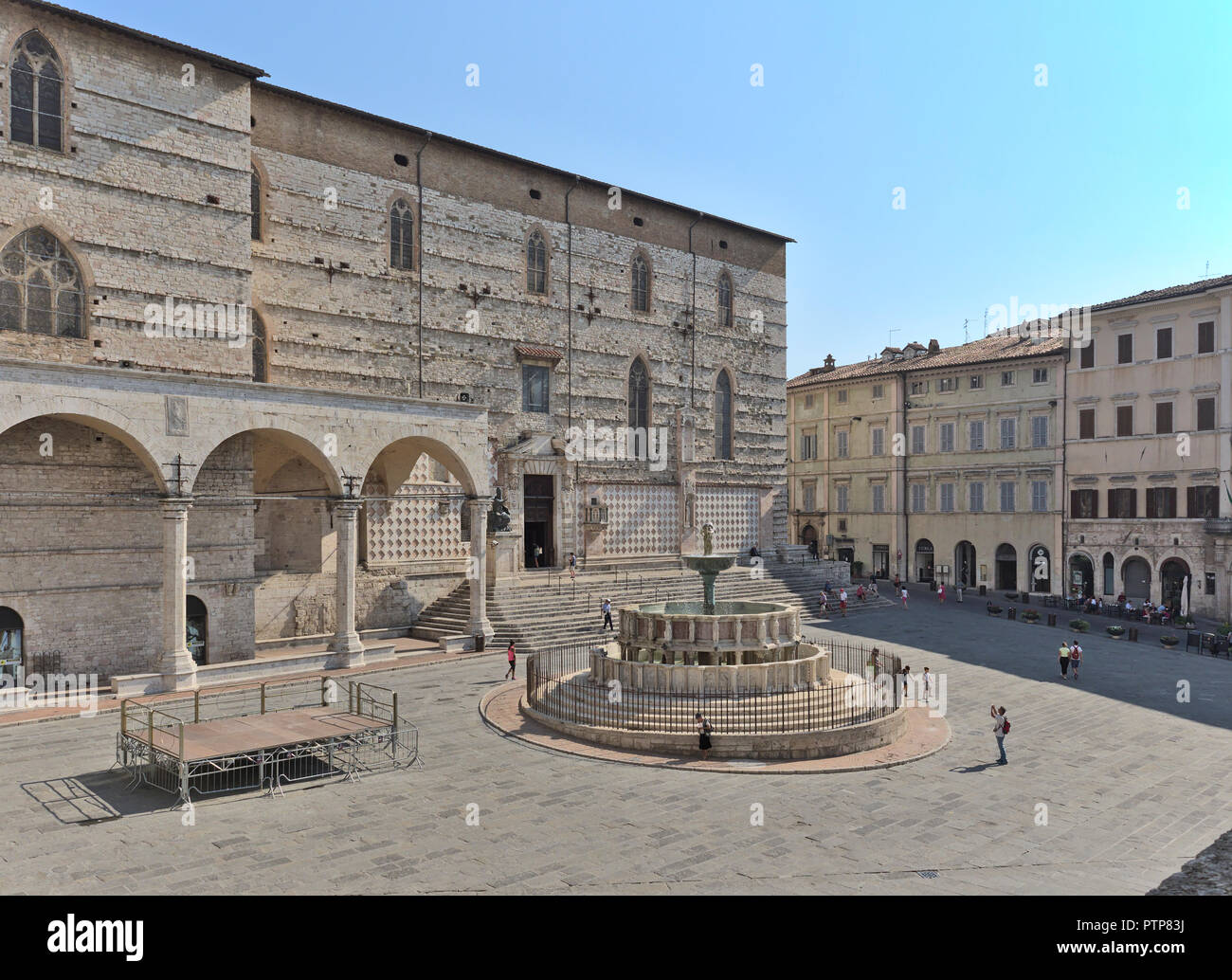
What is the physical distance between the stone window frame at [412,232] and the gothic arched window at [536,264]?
4.73m

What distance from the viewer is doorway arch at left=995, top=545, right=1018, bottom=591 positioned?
44.0m

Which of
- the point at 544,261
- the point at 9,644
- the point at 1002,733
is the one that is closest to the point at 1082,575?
the point at 544,261

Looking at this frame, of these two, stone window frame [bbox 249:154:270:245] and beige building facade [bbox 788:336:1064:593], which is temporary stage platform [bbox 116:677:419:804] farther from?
beige building facade [bbox 788:336:1064:593]

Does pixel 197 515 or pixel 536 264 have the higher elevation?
pixel 536 264

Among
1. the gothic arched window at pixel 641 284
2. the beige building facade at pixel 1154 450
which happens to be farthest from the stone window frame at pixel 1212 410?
the gothic arched window at pixel 641 284

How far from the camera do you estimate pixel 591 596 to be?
3059cm

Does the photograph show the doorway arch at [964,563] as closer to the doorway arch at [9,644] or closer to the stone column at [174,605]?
the stone column at [174,605]

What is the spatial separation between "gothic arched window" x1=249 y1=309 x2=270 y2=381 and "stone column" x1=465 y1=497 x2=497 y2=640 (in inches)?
287

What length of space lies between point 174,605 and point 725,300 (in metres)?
28.1

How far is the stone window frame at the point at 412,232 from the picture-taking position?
29.2 meters

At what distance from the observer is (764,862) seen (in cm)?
1072

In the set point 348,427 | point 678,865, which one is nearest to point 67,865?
point 678,865

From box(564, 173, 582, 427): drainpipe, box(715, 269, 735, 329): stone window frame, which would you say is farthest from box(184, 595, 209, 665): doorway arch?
box(715, 269, 735, 329): stone window frame

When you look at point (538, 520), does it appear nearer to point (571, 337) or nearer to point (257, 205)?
point (571, 337)
